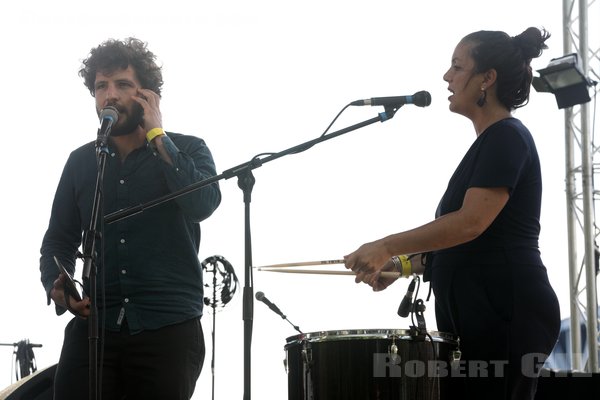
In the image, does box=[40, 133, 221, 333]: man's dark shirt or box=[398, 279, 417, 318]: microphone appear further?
box=[40, 133, 221, 333]: man's dark shirt

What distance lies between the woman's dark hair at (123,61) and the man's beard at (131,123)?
159mm

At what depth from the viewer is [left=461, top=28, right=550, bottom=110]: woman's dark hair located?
2598 millimetres

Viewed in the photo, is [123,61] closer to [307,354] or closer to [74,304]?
[74,304]

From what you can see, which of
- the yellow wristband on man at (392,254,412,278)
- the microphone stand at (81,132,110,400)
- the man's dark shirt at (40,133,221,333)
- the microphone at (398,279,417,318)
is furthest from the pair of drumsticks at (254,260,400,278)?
the microphone stand at (81,132,110,400)

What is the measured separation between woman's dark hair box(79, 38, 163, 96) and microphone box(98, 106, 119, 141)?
304 mm

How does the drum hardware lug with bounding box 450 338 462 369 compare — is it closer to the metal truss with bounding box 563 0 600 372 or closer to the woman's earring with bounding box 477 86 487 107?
the woman's earring with bounding box 477 86 487 107

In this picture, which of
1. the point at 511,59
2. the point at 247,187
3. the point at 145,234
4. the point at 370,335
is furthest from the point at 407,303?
the point at 145,234

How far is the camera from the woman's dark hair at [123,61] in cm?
316

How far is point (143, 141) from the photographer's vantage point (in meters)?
3.08

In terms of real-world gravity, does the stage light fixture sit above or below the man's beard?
above

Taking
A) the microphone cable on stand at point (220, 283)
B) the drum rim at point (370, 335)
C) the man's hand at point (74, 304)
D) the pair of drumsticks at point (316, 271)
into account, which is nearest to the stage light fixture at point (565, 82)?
the microphone cable on stand at point (220, 283)

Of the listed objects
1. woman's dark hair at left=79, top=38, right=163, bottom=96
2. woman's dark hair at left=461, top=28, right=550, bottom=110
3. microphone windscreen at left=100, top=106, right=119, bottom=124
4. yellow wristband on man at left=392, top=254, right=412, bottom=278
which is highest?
woman's dark hair at left=79, top=38, right=163, bottom=96

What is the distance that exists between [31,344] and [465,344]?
13.9 ft

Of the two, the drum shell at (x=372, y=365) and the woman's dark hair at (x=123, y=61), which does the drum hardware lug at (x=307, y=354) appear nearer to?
the drum shell at (x=372, y=365)
